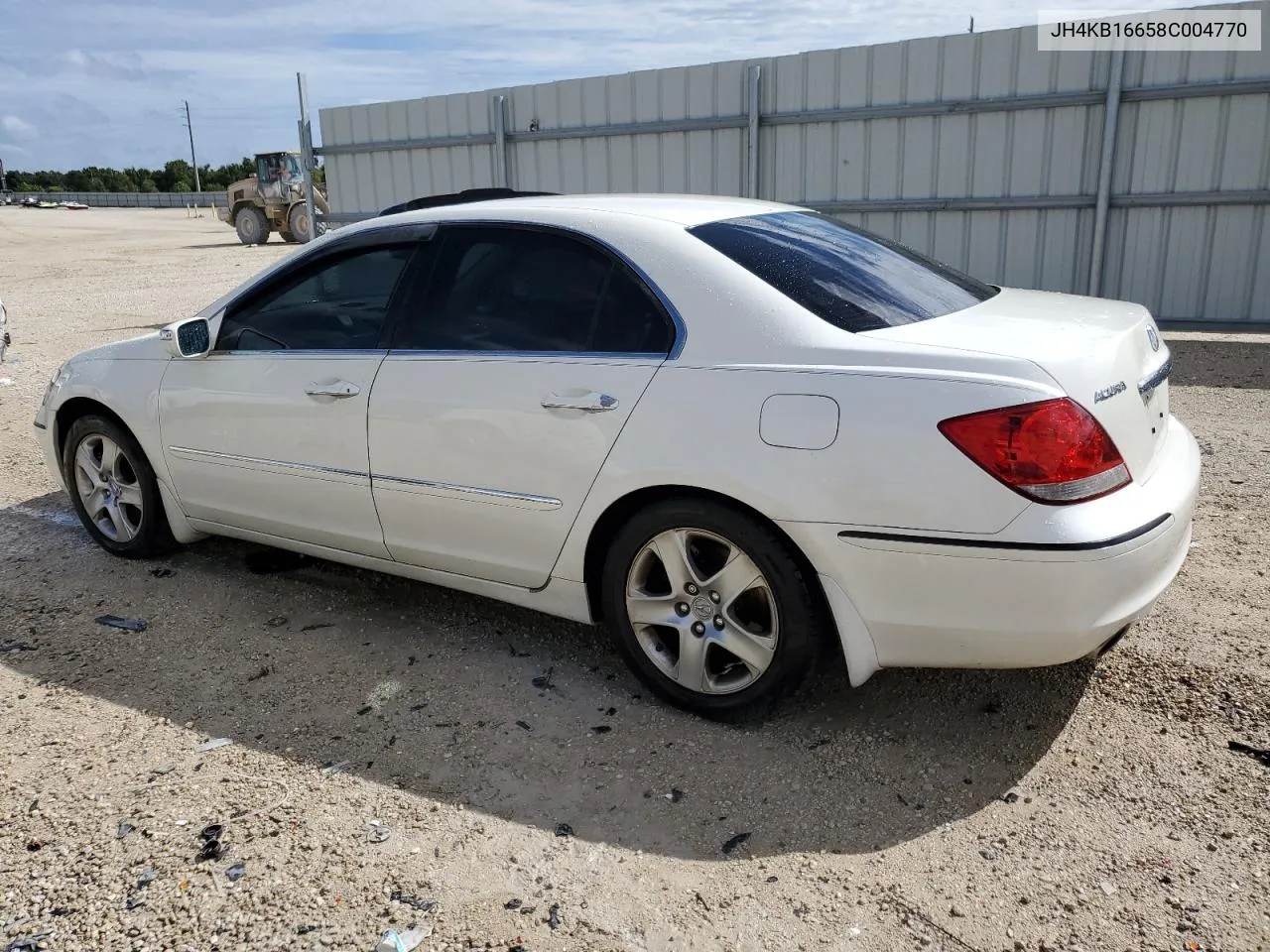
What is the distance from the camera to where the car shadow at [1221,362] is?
8219 mm

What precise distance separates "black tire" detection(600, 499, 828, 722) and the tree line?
303 feet

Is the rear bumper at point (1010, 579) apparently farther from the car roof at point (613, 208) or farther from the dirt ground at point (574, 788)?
the car roof at point (613, 208)

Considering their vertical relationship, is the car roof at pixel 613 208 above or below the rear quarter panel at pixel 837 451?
above

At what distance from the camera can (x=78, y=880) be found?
2582mm

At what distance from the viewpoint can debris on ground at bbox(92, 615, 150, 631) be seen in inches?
161

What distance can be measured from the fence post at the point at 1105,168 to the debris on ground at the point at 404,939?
885cm

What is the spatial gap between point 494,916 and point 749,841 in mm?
671

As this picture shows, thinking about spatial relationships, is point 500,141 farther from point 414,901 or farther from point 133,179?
point 133,179

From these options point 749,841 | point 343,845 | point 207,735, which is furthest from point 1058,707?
point 207,735

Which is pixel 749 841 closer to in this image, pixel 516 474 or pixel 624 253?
pixel 516 474

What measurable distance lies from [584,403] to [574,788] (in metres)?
1.12

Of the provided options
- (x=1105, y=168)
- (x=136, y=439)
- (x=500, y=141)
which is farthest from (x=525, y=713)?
(x=500, y=141)

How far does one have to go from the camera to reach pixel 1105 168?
9.79 meters

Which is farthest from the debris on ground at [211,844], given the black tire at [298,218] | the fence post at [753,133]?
the black tire at [298,218]
